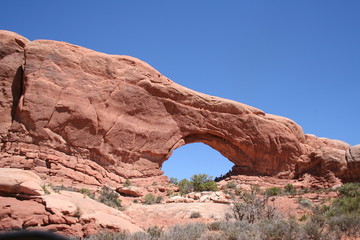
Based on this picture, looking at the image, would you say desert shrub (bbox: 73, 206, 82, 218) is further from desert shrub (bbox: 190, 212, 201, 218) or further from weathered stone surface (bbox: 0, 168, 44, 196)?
desert shrub (bbox: 190, 212, 201, 218)

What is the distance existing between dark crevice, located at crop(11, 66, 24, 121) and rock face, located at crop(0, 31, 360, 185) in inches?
2.0

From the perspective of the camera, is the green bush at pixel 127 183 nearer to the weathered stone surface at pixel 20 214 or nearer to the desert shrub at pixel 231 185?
the desert shrub at pixel 231 185

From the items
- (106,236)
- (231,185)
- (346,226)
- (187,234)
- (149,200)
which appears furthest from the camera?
(231,185)

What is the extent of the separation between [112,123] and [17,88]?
5.48 metres

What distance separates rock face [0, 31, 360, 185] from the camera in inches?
637

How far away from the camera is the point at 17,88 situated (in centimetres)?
1708

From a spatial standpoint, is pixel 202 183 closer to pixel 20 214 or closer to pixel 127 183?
pixel 127 183

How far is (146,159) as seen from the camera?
20.0m

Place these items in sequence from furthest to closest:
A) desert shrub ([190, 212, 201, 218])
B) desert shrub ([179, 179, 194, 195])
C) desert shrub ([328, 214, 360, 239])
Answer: desert shrub ([179, 179, 194, 195]), desert shrub ([190, 212, 201, 218]), desert shrub ([328, 214, 360, 239])

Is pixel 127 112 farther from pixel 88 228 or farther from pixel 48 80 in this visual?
pixel 88 228

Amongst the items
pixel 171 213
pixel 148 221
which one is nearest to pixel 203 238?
pixel 148 221

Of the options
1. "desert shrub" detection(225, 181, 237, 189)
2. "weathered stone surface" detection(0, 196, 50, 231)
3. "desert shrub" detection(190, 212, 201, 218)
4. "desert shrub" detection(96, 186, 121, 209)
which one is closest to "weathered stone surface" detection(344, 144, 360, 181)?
"desert shrub" detection(225, 181, 237, 189)

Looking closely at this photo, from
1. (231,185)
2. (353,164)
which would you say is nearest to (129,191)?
(231,185)

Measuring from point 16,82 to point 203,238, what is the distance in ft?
48.4
